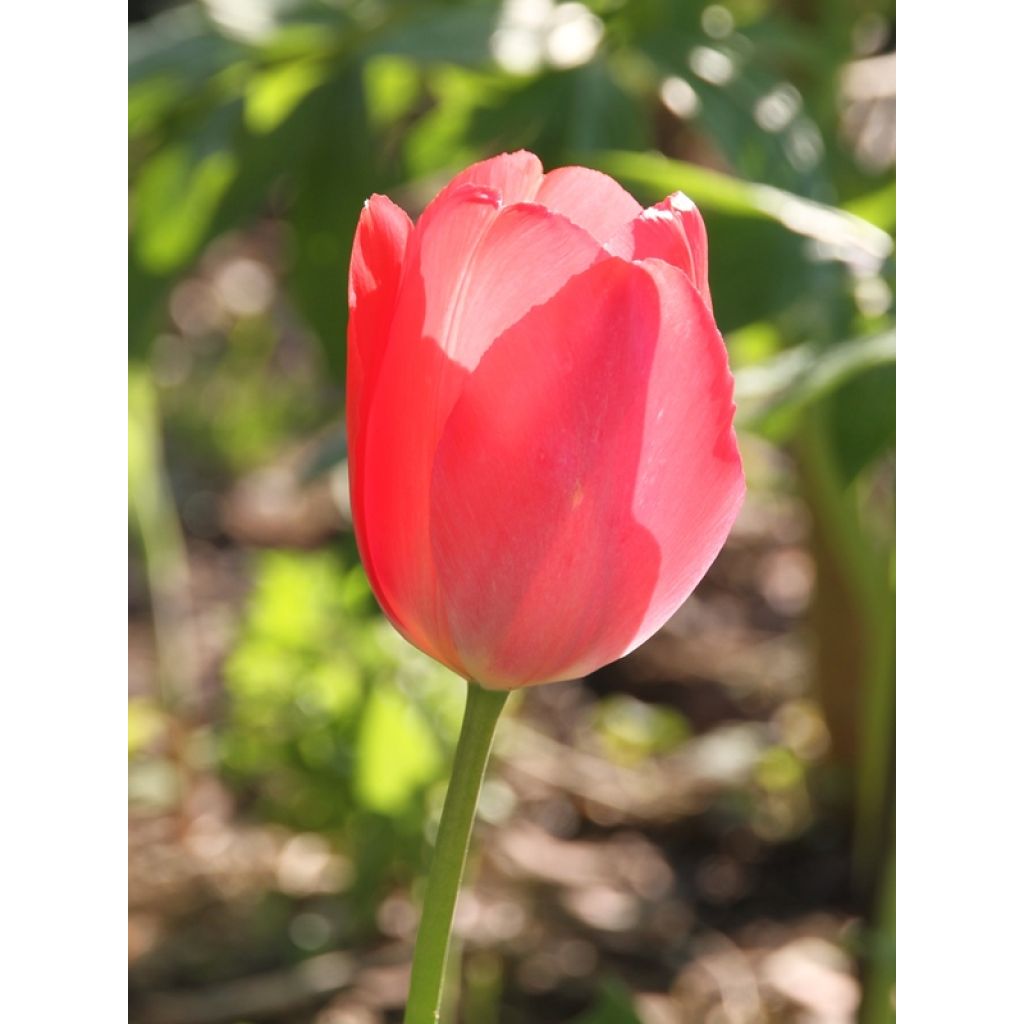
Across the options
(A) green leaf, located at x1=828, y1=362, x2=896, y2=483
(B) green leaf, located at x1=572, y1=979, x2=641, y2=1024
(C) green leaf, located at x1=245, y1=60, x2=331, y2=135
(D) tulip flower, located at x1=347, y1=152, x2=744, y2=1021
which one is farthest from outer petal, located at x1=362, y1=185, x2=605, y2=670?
(C) green leaf, located at x1=245, y1=60, x2=331, y2=135

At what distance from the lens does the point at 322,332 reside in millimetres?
1028

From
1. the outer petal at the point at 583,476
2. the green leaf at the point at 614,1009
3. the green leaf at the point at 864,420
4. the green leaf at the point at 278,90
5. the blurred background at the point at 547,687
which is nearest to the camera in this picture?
the outer petal at the point at 583,476

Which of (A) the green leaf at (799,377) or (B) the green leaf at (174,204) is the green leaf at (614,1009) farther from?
(B) the green leaf at (174,204)

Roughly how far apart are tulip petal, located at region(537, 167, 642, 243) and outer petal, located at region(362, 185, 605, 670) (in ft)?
0.12

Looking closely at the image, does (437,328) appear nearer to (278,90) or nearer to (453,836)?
(453,836)

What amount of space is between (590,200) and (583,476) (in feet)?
0.26

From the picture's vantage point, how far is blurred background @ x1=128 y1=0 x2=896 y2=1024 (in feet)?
2.67

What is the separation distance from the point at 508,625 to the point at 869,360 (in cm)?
30

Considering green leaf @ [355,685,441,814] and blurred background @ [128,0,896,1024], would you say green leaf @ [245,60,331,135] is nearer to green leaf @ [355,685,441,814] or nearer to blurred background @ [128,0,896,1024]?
blurred background @ [128,0,896,1024]

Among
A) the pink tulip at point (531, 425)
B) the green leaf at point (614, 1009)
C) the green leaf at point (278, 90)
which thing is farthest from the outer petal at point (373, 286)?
the green leaf at point (278, 90)

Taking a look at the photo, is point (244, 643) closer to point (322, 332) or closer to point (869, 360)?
point (322, 332)

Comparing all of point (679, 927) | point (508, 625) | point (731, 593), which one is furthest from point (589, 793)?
point (508, 625)

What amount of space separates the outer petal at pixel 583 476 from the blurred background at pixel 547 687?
0.75 feet

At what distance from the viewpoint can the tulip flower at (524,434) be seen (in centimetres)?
34
